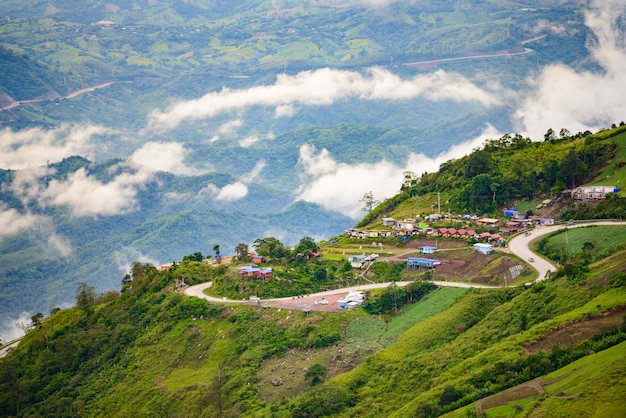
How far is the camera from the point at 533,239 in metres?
73.9

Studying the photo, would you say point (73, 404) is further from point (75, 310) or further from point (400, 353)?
point (400, 353)

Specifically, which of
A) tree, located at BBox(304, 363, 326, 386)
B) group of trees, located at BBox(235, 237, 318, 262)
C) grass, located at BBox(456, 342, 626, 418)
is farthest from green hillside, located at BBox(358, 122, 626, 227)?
grass, located at BBox(456, 342, 626, 418)

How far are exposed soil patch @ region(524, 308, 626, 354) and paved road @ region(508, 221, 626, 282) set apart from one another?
44.5 ft

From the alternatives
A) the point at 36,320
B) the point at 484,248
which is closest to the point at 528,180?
the point at 484,248

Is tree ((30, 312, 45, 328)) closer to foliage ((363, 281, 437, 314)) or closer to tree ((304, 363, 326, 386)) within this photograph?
foliage ((363, 281, 437, 314))

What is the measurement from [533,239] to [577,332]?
2574 cm

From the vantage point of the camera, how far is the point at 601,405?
39375 mm

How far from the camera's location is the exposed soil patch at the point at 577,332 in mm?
47906

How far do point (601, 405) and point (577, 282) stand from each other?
17606 millimetres

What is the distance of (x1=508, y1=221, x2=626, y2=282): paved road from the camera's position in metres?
66.2

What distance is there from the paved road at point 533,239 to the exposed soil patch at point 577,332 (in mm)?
13576

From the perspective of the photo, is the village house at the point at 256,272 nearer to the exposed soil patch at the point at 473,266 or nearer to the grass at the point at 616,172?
the exposed soil patch at the point at 473,266

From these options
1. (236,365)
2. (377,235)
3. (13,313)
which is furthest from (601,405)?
(13,313)

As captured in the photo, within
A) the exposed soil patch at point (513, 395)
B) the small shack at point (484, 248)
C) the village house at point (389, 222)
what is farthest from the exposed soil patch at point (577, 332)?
the village house at point (389, 222)
